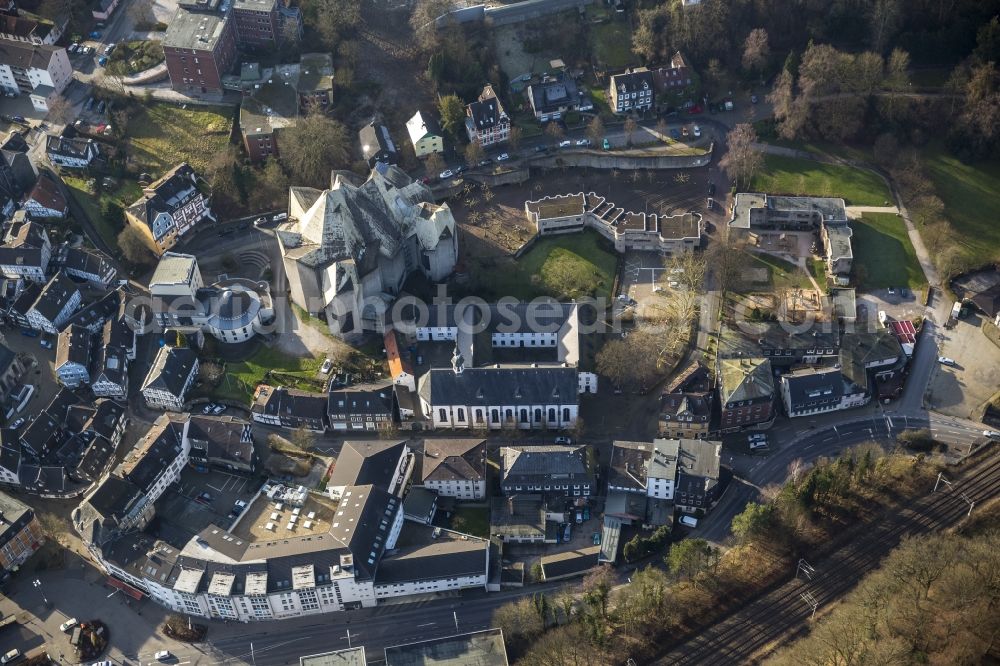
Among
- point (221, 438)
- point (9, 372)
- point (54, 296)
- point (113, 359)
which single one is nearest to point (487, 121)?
point (221, 438)

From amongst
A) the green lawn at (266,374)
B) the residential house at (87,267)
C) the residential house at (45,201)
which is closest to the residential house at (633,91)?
Result: the green lawn at (266,374)

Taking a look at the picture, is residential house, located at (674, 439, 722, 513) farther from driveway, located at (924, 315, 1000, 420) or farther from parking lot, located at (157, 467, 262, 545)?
parking lot, located at (157, 467, 262, 545)

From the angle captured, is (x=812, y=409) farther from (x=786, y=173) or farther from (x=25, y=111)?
(x=25, y=111)

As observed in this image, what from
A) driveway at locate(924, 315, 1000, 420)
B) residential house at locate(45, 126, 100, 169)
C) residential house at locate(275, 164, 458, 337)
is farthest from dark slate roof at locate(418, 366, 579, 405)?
residential house at locate(45, 126, 100, 169)

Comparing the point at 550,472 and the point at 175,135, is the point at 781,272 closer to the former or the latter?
the point at 550,472

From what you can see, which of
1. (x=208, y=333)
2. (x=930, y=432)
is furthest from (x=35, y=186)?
(x=930, y=432)
